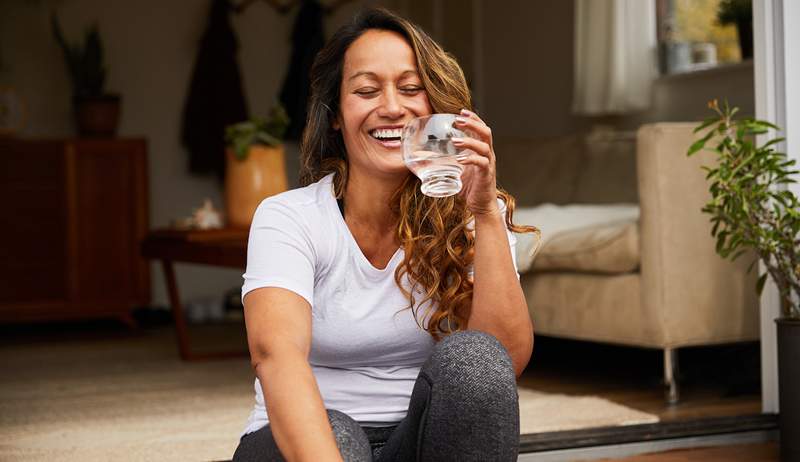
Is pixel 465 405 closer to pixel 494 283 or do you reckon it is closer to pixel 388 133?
Result: pixel 494 283

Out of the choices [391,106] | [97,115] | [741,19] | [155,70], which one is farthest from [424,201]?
[155,70]

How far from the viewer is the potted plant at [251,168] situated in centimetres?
385

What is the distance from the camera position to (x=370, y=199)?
1.66m

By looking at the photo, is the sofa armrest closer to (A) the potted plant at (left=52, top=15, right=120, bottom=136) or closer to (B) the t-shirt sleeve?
(B) the t-shirt sleeve

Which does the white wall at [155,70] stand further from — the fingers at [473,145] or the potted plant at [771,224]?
the fingers at [473,145]

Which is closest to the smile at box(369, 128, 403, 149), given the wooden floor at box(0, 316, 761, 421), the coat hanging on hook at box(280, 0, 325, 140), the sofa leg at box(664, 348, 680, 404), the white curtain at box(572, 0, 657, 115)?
the wooden floor at box(0, 316, 761, 421)

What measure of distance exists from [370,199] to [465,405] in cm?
41

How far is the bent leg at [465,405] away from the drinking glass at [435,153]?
0.75 ft

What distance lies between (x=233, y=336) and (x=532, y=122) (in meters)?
1.83

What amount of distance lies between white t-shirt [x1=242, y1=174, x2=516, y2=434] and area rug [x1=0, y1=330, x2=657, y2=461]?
83 cm

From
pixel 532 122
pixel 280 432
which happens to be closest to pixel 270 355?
pixel 280 432

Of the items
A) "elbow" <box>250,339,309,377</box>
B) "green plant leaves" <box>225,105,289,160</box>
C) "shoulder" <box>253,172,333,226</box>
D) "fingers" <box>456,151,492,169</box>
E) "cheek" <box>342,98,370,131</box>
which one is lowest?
"elbow" <box>250,339,309,377</box>

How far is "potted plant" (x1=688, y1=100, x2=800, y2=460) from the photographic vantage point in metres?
2.32

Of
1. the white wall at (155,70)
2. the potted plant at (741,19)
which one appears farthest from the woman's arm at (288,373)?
the white wall at (155,70)
